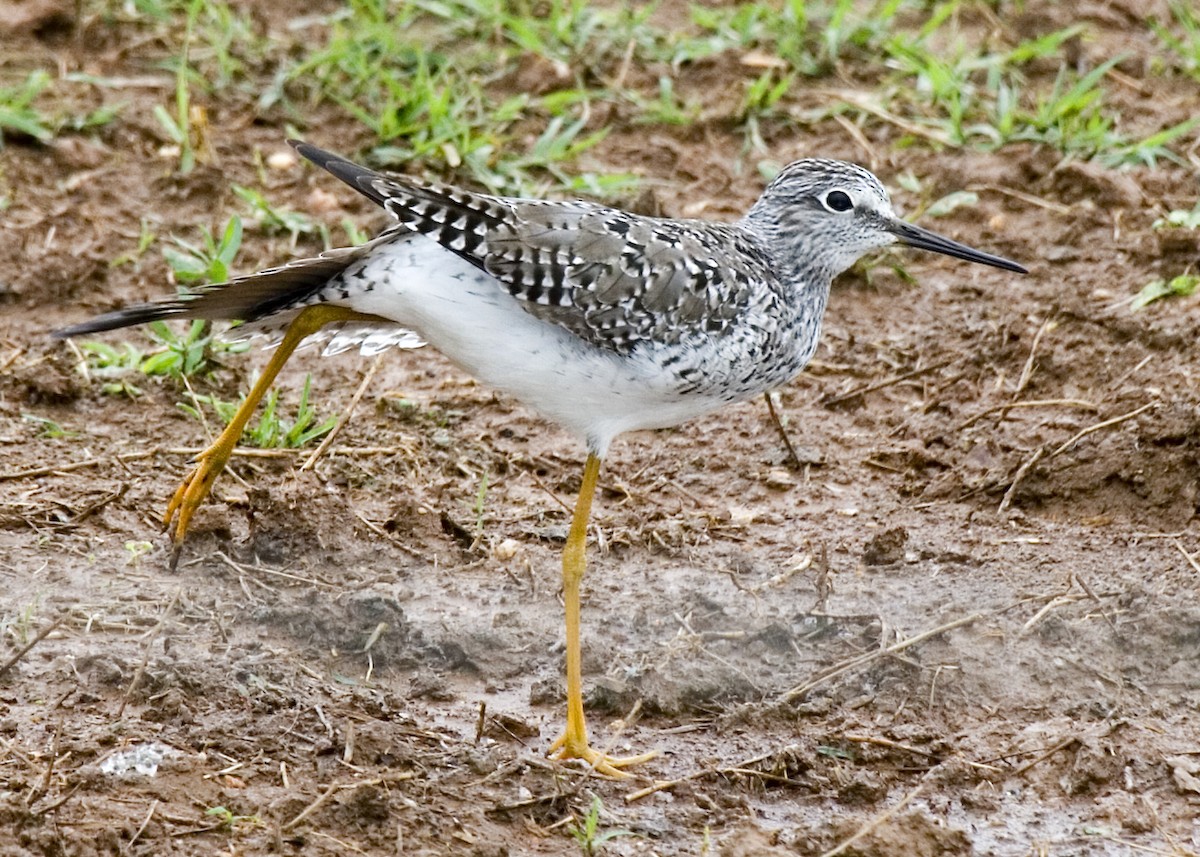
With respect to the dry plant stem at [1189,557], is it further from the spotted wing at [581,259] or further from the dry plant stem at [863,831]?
the spotted wing at [581,259]

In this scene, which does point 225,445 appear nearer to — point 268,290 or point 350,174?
point 268,290

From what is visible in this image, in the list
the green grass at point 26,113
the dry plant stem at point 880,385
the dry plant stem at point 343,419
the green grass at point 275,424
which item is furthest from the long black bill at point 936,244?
the green grass at point 26,113

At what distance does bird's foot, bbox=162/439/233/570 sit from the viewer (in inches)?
253

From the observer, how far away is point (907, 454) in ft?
25.1

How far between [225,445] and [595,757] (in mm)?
1911

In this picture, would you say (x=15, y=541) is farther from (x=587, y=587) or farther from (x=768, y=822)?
(x=768, y=822)

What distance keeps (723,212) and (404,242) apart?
337cm

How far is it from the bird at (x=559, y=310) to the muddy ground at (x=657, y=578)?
392mm

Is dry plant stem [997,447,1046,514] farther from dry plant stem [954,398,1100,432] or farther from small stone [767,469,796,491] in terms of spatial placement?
small stone [767,469,796,491]

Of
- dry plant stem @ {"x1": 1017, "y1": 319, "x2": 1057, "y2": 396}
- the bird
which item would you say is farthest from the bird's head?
dry plant stem @ {"x1": 1017, "y1": 319, "x2": 1057, "y2": 396}

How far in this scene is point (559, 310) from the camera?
5.98 m

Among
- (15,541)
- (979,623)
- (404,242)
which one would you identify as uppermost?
(404,242)

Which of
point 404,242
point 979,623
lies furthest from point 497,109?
point 979,623

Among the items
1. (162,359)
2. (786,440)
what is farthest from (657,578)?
(162,359)
